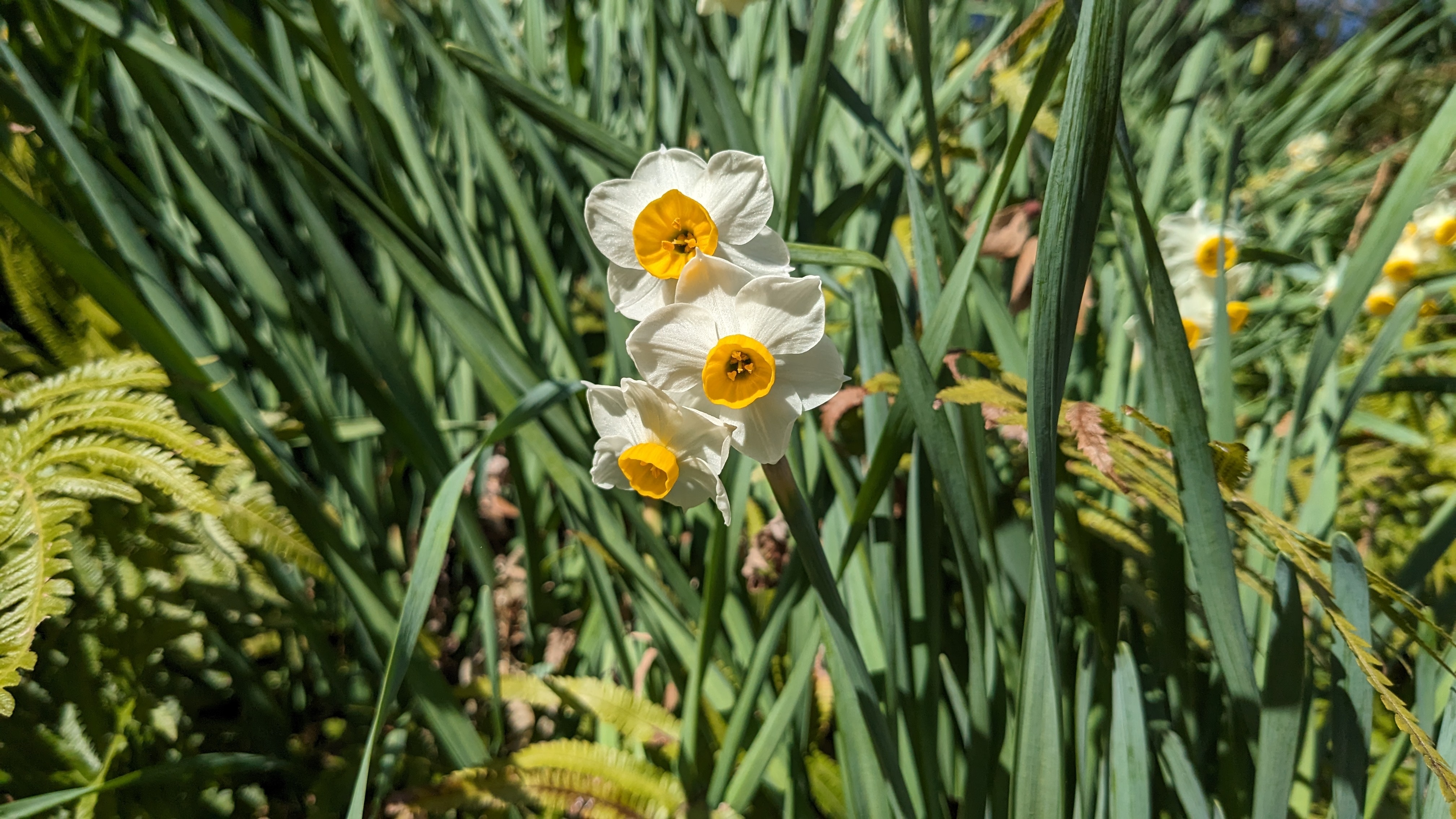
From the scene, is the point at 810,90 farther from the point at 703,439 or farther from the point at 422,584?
the point at 422,584

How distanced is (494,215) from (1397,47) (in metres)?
1.49

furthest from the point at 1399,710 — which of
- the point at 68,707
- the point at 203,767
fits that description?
the point at 68,707

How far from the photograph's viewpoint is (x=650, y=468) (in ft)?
1.64

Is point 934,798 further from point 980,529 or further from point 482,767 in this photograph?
point 482,767

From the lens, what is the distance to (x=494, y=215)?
3.82 feet

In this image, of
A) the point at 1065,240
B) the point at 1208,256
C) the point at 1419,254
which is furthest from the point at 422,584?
Result: the point at 1419,254

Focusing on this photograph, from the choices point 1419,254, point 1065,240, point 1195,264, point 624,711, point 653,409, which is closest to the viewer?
point 1065,240

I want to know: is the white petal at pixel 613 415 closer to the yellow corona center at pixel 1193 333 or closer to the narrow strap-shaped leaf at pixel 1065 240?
the narrow strap-shaped leaf at pixel 1065 240

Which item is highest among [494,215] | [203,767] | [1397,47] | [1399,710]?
[1397,47]

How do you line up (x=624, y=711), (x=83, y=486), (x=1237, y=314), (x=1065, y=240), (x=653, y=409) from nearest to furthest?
(x=1065, y=240) < (x=653, y=409) < (x=83, y=486) < (x=624, y=711) < (x=1237, y=314)

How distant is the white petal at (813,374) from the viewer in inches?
18.6

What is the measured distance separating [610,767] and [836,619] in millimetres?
320

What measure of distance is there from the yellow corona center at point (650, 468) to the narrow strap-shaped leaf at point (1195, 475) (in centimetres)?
34

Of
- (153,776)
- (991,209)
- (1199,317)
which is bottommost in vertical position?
(153,776)
